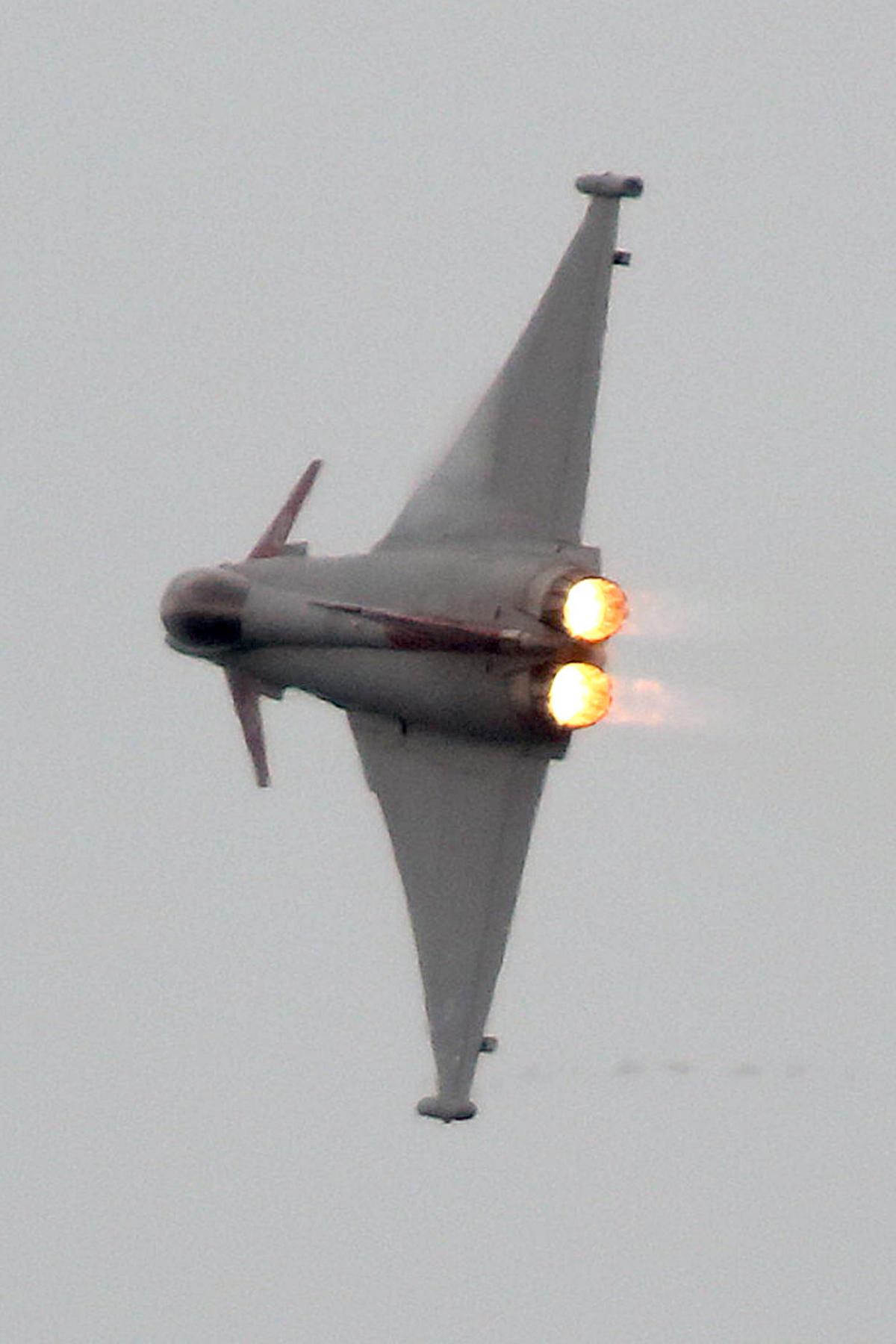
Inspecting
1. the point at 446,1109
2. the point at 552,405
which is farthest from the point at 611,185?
the point at 446,1109

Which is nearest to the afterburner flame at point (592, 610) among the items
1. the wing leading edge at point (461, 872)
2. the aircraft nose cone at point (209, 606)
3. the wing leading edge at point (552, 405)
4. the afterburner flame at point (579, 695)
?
the afterburner flame at point (579, 695)

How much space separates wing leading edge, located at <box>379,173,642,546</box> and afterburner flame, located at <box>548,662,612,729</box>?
2334 millimetres

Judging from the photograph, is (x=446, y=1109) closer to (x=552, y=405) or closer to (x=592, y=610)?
(x=592, y=610)

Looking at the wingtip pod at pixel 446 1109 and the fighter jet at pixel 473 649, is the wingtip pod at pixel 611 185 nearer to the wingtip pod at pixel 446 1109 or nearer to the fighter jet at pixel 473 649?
the fighter jet at pixel 473 649

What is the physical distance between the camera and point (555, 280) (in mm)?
55531

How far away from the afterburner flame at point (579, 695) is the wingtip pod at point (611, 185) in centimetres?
614

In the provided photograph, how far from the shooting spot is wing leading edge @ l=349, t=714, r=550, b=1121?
54.8 meters

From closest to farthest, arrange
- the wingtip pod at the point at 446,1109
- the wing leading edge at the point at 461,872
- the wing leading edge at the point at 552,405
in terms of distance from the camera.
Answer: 1. the wingtip pod at the point at 446,1109
2. the wing leading edge at the point at 461,872
3. the wing leading edge at the point at 552,405

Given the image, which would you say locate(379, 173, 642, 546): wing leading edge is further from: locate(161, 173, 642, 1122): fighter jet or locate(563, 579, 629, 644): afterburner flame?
locate(563, 579, 629, 644): afterburner flame

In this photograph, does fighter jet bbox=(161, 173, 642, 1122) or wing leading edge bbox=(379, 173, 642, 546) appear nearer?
fighter jet bbox=(161, 173, 642, 1122)

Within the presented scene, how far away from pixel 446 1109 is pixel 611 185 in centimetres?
1149

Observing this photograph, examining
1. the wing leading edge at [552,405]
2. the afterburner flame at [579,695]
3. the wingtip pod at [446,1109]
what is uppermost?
the wing leading edge at [552,405]

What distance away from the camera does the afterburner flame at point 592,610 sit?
174ft

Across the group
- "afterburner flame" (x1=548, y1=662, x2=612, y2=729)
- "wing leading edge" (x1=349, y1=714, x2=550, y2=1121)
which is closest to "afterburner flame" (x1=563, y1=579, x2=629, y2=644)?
"afterburner flame" (x1=548, y1=662, x2=612, y2=729)
